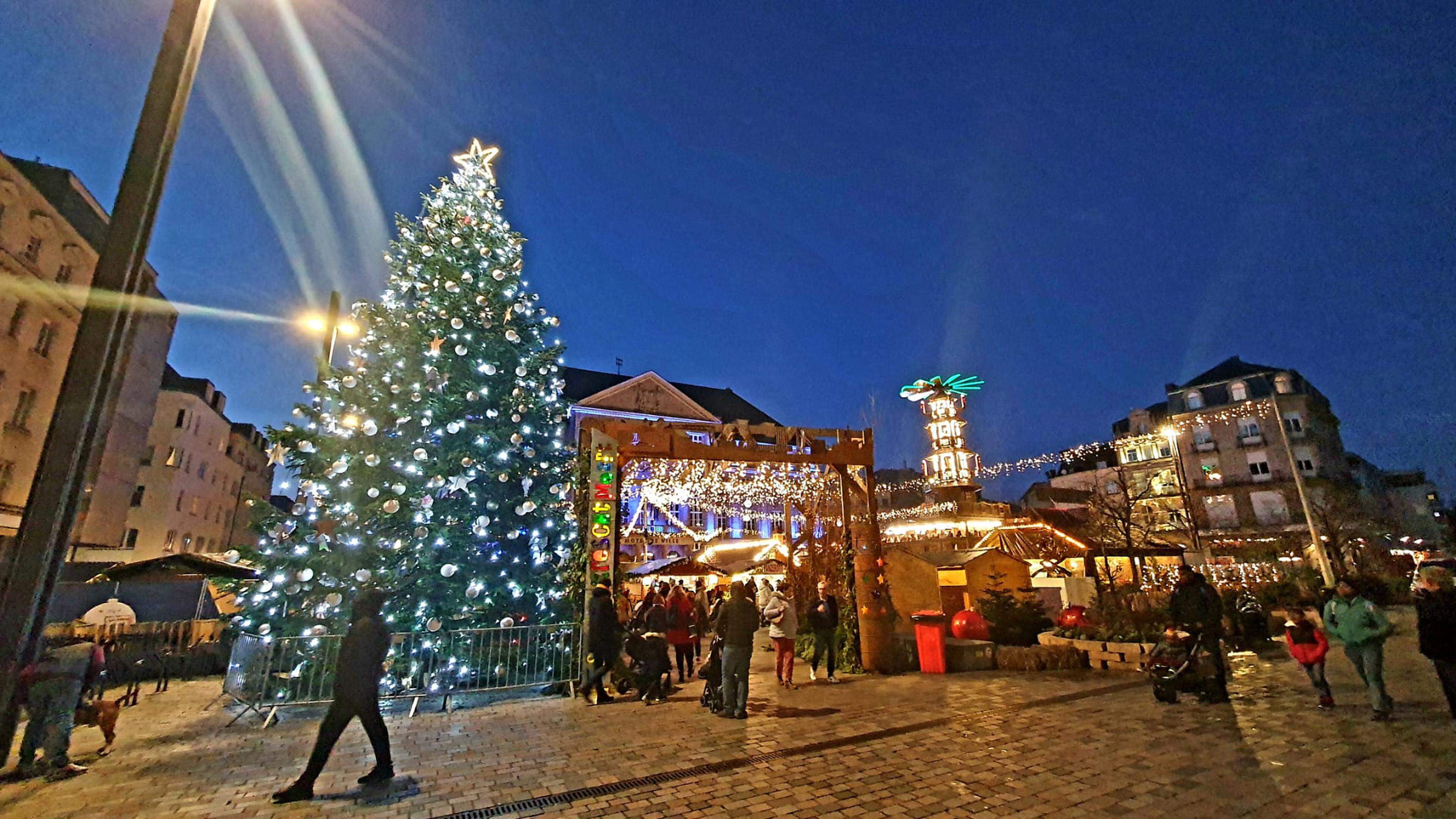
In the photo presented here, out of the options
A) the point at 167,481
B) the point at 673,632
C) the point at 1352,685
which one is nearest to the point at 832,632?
the point at 673,632

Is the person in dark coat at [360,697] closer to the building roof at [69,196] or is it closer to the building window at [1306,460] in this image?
the building roof at [69,196]

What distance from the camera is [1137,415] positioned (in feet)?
165

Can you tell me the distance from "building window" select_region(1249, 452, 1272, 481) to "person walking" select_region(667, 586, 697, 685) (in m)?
47.8

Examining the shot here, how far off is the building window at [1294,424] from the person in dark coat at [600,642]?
1991 inches

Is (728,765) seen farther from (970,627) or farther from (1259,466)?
(1259,466)

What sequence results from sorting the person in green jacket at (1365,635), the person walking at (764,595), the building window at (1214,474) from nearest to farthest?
1. the person in green jacket at (1365,635)
2. the person walking at (764,595)
3. the building window at (1214,474)

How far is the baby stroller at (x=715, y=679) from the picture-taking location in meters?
8.65

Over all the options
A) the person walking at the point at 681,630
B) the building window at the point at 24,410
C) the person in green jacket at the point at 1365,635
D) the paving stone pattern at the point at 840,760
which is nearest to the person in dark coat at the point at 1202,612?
the paving stone pattern at the point at 840,760

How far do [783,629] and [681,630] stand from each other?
225 cm

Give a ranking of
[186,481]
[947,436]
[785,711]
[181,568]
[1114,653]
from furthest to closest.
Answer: [186,481], [947,436], [181,568], [1114,653], [785,711]

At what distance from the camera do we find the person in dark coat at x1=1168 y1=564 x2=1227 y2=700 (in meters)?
8.37

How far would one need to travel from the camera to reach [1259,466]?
139 ft

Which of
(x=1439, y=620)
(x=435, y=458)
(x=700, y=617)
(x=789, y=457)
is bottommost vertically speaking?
(x=700, y=617)

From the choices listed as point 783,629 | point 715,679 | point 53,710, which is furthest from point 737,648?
point 53,710
